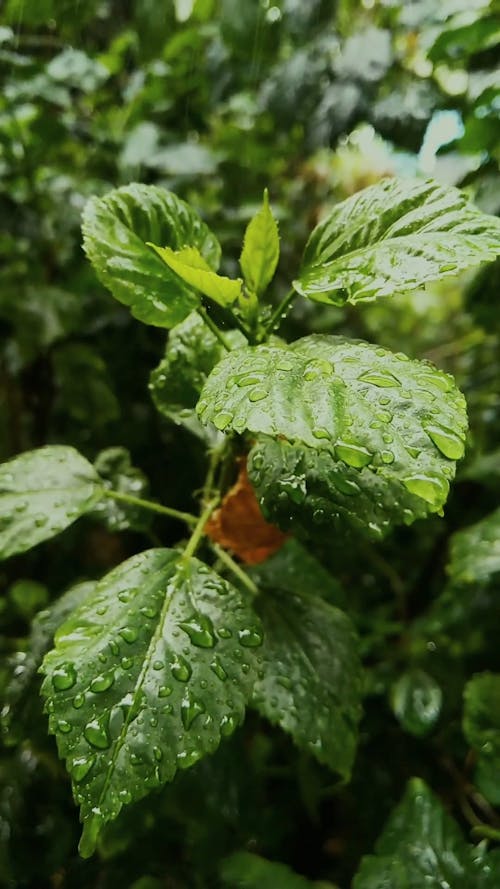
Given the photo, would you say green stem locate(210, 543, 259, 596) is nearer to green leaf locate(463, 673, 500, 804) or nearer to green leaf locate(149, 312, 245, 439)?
green leaf locate(149, 312, 245, 439)

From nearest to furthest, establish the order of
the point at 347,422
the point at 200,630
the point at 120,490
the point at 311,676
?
the point at 347,422 < the point at 200,630 < the point at 311,676 < the point at 120,490

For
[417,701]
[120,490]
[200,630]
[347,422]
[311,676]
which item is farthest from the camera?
[417,701]

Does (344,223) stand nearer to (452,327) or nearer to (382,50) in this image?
(382,50)

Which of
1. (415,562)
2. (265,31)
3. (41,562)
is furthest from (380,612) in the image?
(265,31)

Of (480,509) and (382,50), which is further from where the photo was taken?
(480,509)

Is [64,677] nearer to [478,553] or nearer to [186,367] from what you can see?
[186,367]

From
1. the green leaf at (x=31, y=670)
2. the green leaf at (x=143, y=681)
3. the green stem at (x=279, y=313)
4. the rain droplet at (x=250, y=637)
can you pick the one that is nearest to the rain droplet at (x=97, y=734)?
the green leaf at (x=143, y=681)

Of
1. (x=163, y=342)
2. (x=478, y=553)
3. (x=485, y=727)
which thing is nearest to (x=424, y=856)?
(x=485, y=727)
